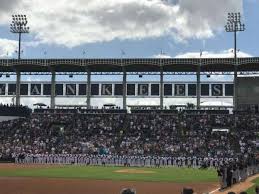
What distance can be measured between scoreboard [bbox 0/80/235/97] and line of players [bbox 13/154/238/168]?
17.3m

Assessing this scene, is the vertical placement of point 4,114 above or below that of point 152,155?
above

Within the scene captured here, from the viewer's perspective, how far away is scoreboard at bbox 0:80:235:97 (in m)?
75.6

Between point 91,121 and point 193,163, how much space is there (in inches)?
913

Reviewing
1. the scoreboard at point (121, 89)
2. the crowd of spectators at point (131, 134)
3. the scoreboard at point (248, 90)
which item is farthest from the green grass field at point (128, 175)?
the scoreboard at point (248, 90)

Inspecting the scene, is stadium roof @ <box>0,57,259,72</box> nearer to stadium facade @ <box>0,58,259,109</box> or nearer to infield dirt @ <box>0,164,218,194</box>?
stadium facade @ <box>0,58,259,109</box>

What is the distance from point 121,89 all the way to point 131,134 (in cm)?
817

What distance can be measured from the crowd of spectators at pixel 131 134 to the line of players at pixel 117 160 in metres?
3.75

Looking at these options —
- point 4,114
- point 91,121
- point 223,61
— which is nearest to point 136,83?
point 91,121

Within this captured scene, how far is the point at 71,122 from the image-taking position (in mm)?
77125

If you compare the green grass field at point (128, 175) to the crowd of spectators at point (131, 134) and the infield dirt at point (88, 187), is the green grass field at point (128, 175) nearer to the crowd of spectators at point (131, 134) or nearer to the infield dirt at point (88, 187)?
the infield dirt at point (88, 187)

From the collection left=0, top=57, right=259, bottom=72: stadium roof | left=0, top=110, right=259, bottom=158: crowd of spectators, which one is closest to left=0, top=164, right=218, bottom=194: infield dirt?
left=0, top=110, right=259, bottom=158: crowd of spectators

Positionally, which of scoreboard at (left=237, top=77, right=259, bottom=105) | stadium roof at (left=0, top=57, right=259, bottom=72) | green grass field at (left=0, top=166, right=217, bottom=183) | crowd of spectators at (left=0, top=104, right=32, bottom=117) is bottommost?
green grass field at (left=0, top=166, right=217, bottom=183)

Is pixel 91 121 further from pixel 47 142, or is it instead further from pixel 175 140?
pixel 175 140

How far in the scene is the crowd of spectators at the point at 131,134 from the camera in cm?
6512
